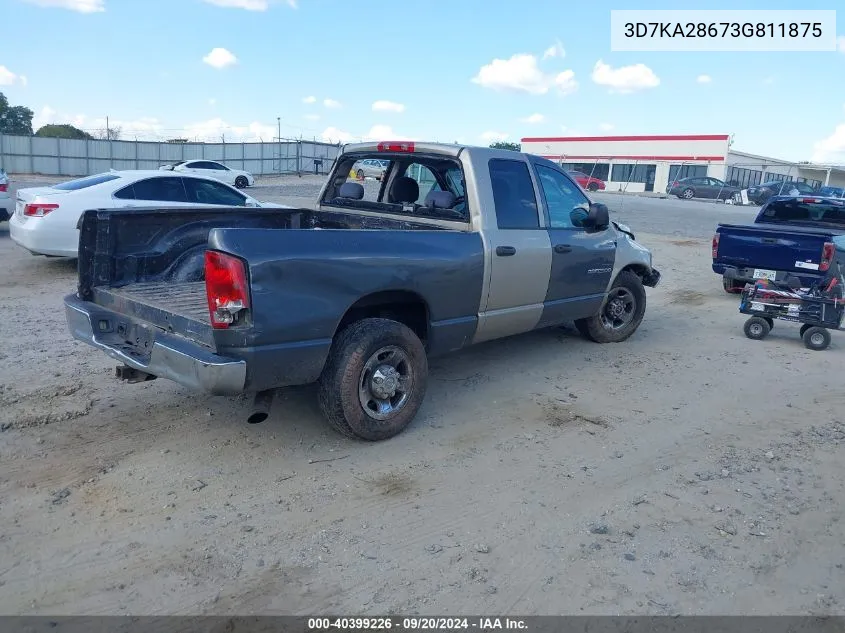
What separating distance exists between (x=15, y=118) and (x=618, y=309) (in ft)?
227

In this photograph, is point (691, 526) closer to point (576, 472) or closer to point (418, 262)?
point (576, 472)

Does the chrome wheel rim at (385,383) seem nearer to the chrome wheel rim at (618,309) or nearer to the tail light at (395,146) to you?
the tail light at (395,146)

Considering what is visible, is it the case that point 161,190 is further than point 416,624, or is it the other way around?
point 161,190

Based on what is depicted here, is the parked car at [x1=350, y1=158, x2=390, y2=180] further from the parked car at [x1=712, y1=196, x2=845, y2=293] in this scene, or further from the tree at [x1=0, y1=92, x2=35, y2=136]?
the tree at [x1=0, y1=92, x2=35, y2=136]

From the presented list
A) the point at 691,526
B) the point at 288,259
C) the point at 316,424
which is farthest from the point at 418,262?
the point at 691,526

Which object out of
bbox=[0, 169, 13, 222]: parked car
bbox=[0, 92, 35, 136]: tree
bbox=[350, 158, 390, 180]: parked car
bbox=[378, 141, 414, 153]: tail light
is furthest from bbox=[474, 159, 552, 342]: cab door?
bbox=[0, 92, 35, 136]: tree

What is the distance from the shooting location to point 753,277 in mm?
9328

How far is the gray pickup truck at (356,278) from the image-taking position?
3.83 m

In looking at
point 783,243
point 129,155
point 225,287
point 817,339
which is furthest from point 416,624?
point 129,155

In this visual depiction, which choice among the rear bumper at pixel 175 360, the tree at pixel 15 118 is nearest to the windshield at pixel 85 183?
the rear bumper at pixel 175 360

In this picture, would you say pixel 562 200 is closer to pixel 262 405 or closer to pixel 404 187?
pixel 404 187

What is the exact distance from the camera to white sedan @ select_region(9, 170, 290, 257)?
933cm

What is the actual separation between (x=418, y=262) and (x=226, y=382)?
1.55m

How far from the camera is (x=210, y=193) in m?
10.5
